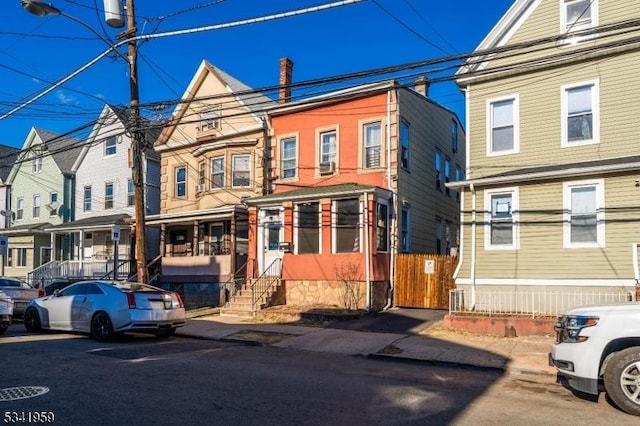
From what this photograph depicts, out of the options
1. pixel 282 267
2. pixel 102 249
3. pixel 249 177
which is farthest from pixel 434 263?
pixel 102 249

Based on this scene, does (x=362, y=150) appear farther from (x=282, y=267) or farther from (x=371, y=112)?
(x=282, y=267)

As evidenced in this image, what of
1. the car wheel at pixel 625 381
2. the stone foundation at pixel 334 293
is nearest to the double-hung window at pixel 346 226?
the stone foundation at pixel 334 293

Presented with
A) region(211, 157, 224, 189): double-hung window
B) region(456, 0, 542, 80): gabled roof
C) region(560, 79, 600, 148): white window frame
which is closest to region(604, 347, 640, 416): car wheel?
region(560, 79, 600, 148): white window frame

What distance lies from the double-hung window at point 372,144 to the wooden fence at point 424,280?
3535 mm

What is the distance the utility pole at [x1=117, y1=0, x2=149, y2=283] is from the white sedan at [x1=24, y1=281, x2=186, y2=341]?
2.40 m

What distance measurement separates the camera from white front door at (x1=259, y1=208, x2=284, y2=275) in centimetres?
2077

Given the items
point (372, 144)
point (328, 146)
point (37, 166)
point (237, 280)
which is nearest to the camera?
point (372, 144)

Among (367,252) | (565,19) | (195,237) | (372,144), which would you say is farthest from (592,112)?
(195,237)

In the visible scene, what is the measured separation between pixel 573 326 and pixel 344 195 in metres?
11.6

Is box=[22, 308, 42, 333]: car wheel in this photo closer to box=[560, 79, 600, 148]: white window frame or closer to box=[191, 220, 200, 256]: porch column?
box=[191, 220, 200, 256]: porch column

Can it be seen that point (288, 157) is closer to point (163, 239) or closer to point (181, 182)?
point (181, 182)

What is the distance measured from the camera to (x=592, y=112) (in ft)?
49.6

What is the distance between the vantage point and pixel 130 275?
25422 mm

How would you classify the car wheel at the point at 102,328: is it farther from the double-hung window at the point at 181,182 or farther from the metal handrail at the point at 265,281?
the double-hung window at the point at 181,182
